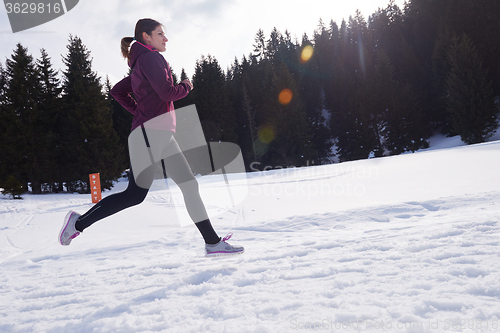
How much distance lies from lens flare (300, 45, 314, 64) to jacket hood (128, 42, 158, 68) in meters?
44.4

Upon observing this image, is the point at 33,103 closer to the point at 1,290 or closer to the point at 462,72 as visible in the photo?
the point at 1,290

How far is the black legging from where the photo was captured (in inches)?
81.3

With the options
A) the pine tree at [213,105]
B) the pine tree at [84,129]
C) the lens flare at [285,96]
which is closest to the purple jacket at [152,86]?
the pine tree at [84,129]

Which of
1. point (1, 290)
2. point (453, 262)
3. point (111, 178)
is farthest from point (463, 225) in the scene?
point (111, 178)

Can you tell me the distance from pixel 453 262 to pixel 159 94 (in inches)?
80.7

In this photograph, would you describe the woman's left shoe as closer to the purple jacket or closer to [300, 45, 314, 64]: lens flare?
the purple jacket

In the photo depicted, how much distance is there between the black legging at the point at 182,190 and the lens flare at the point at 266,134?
2760 cm

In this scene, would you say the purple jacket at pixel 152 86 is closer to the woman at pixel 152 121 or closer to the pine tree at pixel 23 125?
the woman at pixel 152 121

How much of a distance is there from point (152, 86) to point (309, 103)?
114 ft

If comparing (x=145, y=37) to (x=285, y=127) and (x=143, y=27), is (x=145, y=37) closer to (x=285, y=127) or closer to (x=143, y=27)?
(x=143, y=27)

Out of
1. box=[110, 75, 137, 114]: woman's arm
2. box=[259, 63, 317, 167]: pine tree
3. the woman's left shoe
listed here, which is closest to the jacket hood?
box=[110, 75, 137, 114]: woman's arm

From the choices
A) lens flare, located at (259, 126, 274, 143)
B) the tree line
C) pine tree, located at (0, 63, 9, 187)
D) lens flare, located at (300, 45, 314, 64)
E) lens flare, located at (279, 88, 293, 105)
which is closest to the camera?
pine tree, located at (0, 63, 9, 187)

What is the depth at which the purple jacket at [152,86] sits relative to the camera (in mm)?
1901

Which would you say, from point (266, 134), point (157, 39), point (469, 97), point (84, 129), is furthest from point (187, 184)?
point (266, 134)
